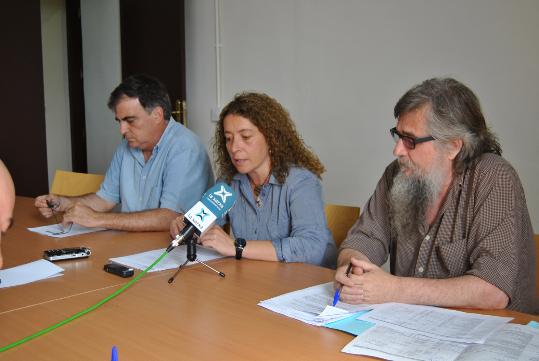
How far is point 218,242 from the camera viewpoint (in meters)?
2.06

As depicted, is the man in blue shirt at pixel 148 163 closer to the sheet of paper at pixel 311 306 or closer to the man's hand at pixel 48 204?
the man's hand at pixel 48 204

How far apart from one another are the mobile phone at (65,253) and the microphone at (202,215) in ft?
1.53

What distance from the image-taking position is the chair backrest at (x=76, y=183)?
362 cm

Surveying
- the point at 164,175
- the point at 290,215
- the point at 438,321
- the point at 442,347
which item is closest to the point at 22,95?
the point at 164,175

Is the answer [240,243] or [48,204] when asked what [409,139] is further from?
[48,204]

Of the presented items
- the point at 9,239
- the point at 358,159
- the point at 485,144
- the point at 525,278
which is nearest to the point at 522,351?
the point at 525,278

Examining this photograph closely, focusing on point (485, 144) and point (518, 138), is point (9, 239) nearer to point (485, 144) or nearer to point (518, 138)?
point (485, 144)

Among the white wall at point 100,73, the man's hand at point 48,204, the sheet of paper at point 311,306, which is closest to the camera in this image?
the sheet of paper at point 311,306

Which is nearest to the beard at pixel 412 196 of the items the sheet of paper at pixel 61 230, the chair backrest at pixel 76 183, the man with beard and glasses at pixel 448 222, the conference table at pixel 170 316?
the man with beard and glasses at pixel 448 222

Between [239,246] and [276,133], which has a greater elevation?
[276,133]

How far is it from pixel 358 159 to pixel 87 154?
11.9ft

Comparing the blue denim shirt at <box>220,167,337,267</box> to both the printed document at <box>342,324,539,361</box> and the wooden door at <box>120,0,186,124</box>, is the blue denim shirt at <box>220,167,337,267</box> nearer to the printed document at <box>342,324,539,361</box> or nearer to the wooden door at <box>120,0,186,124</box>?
the printed document at <box>342,324,539,361</box>

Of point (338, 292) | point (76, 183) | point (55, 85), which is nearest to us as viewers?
point (338, 292)

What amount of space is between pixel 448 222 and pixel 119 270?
3.70 ft
